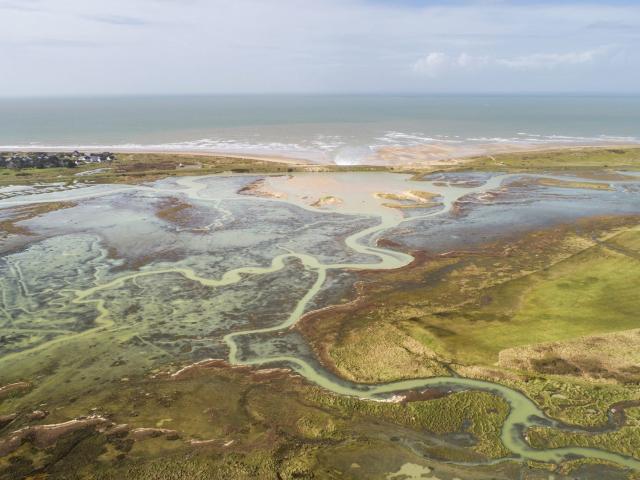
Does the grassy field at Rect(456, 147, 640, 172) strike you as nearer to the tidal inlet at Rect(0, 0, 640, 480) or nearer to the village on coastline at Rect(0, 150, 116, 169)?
the tidal inlet at Rect(0, 0, 640, 480)

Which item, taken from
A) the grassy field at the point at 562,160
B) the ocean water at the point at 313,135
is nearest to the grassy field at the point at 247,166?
the grassy field at the point at 562,160

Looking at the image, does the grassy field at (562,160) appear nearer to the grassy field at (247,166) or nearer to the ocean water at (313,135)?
the grassy field at (247,166)

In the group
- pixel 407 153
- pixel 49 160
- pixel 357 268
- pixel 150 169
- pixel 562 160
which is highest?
pixel 49 160

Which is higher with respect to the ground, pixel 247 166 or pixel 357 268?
pixel 247 166

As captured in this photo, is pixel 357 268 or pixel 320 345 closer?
pixel 320 345

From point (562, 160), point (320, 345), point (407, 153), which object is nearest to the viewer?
point (320, 345)

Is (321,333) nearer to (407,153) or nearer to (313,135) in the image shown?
(407,153)

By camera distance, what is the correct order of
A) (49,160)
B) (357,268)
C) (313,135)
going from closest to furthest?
(357,268) < (49,160) < (313,135)

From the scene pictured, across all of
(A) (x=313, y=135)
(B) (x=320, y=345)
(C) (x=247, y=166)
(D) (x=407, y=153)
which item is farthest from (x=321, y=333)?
(A) (x=313, y=135)
